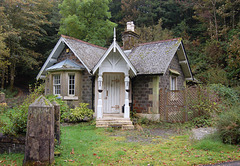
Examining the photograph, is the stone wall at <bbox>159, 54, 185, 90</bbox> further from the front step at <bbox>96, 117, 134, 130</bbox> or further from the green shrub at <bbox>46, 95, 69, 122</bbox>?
the green shrub at <bbox>46, 95, 69, 122</bbox>

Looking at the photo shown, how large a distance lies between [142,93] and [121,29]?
20992mm

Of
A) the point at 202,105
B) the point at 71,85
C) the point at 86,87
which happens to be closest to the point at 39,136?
→ the point at 86,87

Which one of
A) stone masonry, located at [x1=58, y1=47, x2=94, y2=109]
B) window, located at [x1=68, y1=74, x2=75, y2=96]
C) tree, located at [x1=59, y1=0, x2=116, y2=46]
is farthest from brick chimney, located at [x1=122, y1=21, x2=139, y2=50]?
tree, located at [x1=59, y1=0, x2=116, y2=46]

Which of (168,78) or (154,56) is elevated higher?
(154,56)

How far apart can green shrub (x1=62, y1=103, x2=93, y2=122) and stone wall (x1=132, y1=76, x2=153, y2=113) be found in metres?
3.00

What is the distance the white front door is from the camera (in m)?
12.1

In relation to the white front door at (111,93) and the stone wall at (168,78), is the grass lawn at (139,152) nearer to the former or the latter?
the white front door at (111,93)

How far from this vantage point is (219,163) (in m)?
4.88

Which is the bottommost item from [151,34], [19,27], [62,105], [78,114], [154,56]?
[78,114]

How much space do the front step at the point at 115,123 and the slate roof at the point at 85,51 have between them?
342 cm

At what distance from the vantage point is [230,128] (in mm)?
6117

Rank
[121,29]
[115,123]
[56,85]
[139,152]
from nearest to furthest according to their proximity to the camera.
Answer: [139,152]
[115,123]
[56,85]
[121,29]

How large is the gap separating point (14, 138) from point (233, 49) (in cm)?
1848

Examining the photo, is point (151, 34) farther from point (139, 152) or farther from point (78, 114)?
point (139, 152)
